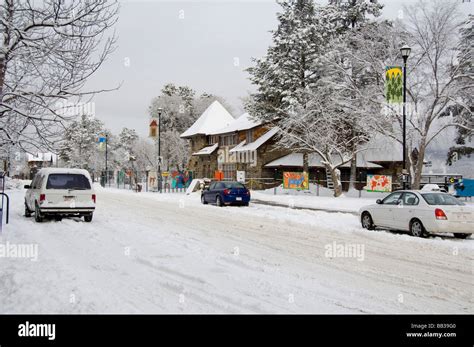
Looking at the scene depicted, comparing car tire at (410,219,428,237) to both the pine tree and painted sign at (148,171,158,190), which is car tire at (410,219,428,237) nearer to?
the pine tree

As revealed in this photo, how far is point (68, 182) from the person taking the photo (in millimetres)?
17172

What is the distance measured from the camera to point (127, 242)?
12156 mm

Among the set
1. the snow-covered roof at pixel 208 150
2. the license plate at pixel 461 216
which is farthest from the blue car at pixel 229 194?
the snow-covered roof at pixel 208 150

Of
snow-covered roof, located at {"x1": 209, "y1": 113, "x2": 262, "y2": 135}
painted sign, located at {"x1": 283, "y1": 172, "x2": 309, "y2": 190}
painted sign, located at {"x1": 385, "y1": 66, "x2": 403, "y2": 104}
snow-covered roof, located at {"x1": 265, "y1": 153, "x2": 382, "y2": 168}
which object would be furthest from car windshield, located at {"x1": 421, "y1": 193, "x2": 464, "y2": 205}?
snow-covered roof, located at {"x1": 209, "y1": 113, "x2": 262, "y2": 135}

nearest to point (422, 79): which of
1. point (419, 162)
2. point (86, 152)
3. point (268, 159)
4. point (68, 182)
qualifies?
point (419, 162)

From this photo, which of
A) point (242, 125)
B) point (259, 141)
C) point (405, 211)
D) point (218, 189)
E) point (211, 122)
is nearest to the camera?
point (405, 211)

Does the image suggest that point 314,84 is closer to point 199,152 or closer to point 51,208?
point 199,152

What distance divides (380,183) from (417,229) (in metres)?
18.6

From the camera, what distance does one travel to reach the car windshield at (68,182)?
1684 centimetres

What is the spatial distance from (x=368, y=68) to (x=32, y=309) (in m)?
32.5

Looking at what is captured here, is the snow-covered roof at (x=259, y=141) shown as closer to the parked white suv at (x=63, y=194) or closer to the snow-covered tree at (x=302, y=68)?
the snow-covered tree at (x=302, y=68)

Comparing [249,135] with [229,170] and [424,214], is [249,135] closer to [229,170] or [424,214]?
[229,170]

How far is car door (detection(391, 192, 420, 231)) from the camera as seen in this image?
14.2 meters
